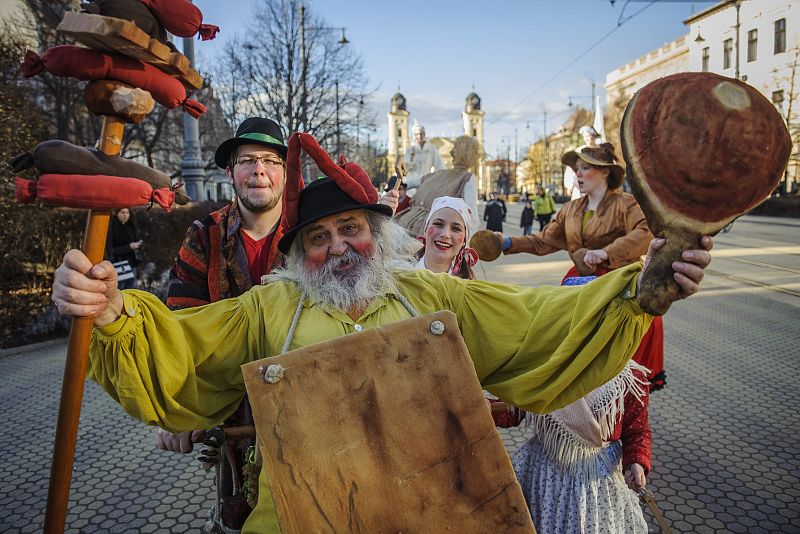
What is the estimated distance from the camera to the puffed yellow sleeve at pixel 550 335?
1.54 metres

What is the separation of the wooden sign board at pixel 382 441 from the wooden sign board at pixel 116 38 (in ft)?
2.86

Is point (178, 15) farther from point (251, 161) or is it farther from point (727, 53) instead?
point (727, 53)

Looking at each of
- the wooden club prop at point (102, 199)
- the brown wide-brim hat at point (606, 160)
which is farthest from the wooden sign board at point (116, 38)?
the brown wide-brim hat at point (606, 160)

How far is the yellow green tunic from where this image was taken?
1.53m

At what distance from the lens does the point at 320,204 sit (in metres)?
2.04

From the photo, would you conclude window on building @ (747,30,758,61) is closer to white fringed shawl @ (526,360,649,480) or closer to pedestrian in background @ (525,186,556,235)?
pedestrian in background @ (525,186,556,235)

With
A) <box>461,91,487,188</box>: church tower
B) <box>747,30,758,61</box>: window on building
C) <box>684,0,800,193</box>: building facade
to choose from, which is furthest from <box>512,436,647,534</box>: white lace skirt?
<box>461,91,487,188</box>: church tower

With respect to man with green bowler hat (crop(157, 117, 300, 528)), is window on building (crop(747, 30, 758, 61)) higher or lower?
higher

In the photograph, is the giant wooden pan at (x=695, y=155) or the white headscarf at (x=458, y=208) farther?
the white headscarf at (x=458, y=208)

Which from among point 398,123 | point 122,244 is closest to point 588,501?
point 122,244

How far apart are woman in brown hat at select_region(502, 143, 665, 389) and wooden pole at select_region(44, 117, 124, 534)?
110 inches

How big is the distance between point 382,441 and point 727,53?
138 ft

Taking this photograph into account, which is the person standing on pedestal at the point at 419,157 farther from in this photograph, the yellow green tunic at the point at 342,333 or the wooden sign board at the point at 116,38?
the wooden sign board at the point at 116,38

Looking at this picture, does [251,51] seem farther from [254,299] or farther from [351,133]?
[254,299]
